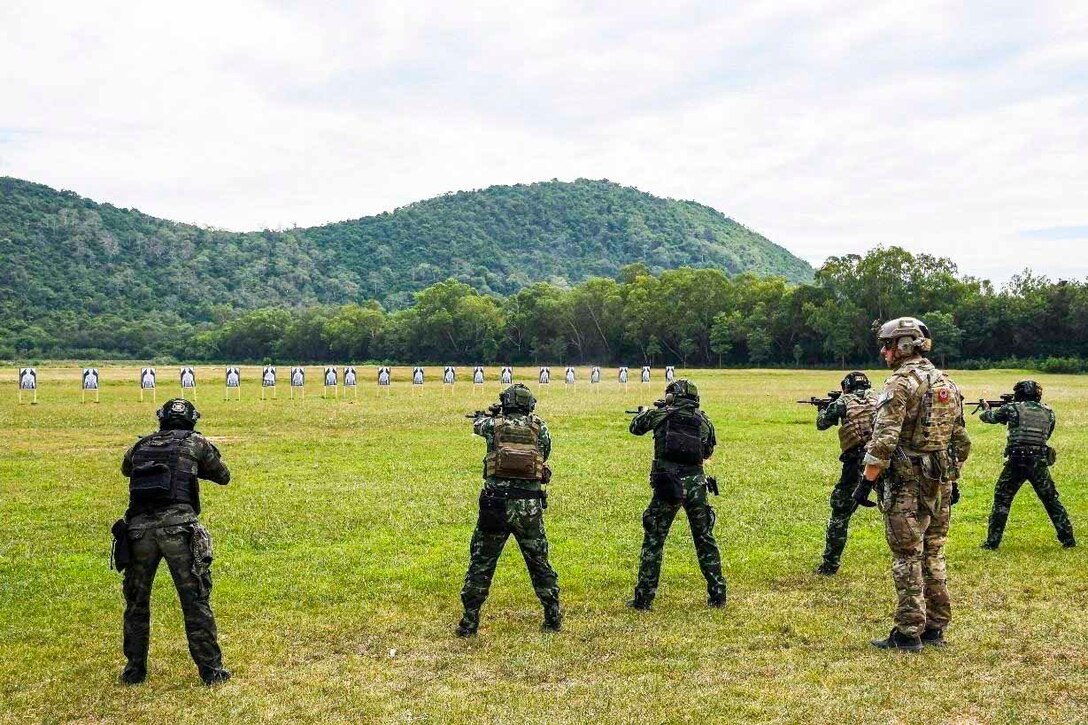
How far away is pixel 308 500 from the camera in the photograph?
16109 millimetres

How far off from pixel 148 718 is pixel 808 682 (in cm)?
544

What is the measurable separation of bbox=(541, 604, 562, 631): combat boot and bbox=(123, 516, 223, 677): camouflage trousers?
320 centimetres

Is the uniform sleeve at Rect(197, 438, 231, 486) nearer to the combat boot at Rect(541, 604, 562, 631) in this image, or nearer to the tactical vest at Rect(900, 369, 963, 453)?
the combat boot at Rect(541, 604, 562, 631)

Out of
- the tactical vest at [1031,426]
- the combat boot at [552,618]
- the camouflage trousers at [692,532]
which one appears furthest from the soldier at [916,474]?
the tactical vest at [1031,426]

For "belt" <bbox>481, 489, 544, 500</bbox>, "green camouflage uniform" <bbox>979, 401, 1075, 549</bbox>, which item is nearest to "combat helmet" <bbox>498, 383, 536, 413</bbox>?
"belt" <bbox>481, 489, 544, 500</bbox>

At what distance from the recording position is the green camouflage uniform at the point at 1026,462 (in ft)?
37.4

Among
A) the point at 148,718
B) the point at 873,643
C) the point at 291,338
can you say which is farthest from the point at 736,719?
the point at 291,338

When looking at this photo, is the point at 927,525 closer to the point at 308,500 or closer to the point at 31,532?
the point at 308,500

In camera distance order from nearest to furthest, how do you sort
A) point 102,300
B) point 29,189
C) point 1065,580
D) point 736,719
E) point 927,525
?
1. point 736,719
2. point 927,525
3. point 1065,580
4. point 102,300
5. point 29,189

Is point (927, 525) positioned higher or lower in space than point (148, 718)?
higher

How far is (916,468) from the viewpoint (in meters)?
7.78

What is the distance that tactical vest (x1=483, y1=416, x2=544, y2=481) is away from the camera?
8.55 m

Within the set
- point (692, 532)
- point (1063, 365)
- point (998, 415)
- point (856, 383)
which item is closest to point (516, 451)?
point (692, 532)

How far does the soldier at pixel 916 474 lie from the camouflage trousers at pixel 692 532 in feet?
6.02
